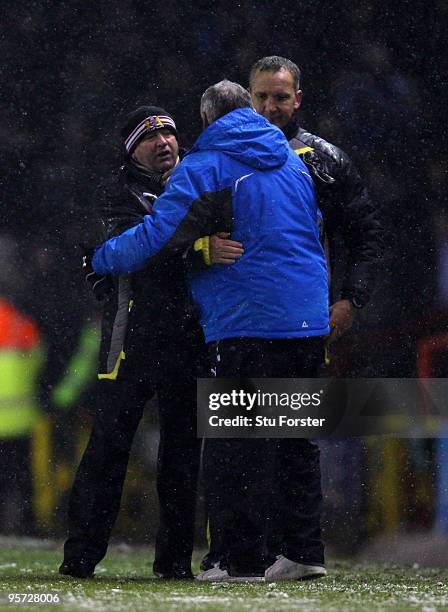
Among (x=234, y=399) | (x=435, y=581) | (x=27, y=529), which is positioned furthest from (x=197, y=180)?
(x=27, y=529)

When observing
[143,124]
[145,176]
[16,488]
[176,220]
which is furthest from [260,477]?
[16,488]

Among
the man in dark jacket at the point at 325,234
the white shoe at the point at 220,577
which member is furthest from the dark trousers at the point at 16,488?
the white shoe at the point at 220,577

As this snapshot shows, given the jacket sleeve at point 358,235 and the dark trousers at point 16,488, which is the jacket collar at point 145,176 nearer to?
the jacket sleeve at point 358,235

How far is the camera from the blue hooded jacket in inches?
180

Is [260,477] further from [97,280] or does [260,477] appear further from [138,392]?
[97,280]

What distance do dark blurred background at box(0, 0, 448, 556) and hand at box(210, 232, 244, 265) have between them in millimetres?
1972

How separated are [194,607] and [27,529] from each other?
2932 millimetres

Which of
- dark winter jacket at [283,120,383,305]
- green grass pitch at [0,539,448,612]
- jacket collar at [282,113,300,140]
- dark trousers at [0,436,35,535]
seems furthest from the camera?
dark trousers at [0,436,35,535]

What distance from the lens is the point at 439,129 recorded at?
645 cm

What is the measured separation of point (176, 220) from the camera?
456 cm

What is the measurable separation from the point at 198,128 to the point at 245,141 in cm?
197

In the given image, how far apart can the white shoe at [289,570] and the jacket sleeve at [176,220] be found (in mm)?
1008

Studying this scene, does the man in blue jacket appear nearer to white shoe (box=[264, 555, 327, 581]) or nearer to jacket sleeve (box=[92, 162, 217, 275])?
jacket sleeve (box=[92, 162, 217, 275])

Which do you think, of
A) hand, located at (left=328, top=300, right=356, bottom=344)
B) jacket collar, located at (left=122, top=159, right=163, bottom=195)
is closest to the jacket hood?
jacket collar, located at (left=122, top=159, right=163, bottom=195)
